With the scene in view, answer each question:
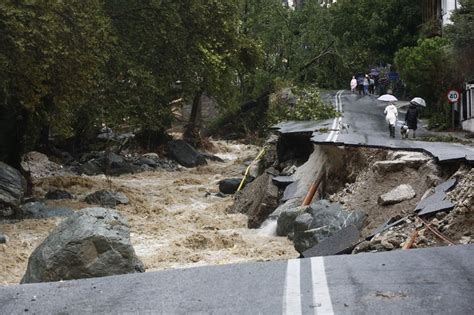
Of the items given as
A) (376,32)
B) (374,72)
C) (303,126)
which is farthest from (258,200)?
(376,32)

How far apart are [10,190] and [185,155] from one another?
53.5 feet

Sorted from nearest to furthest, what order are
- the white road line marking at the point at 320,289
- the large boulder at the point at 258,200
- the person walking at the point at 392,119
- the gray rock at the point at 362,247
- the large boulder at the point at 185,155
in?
the white road line marking at the point at 320,289 < the gray rock at the point at 362,247 < the large boulder at the point at 258,200 < the person walking at the point at 392,119 < the large boulder at the point at 185,155

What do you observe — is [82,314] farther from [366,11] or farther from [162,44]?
[366,11]

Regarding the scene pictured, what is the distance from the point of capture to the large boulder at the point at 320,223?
12562 millimetres

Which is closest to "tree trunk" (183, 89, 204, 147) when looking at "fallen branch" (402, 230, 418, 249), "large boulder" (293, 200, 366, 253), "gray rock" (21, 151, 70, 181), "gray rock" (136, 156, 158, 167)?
"gray rock" (136, 156, 158, 167)

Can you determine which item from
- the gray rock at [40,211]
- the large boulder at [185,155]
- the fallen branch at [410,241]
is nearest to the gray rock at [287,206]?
the gray rock at [40,211]

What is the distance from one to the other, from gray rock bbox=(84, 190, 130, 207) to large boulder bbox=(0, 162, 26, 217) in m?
2.09

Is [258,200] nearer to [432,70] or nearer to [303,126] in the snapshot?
[303,126]

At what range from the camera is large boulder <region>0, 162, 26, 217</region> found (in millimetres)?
17406

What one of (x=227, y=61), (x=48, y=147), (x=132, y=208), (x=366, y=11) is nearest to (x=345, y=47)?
(x=366, y=11)

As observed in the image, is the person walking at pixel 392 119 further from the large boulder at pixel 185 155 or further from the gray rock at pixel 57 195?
the large boulder at pixel 185 155

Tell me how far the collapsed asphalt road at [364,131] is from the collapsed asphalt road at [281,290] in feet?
21.4

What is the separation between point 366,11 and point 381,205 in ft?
119

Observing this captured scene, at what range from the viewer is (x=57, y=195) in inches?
819
